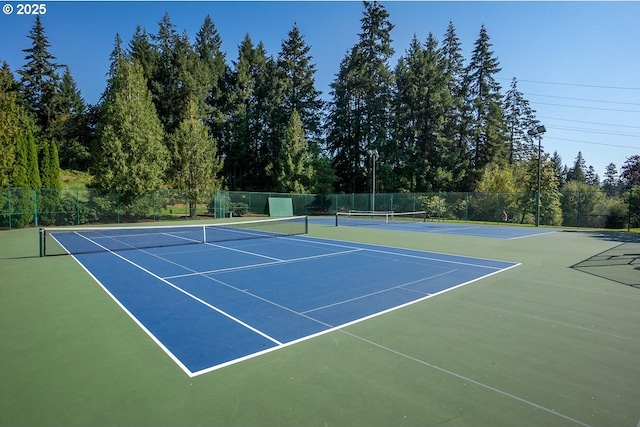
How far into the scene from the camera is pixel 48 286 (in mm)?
7551

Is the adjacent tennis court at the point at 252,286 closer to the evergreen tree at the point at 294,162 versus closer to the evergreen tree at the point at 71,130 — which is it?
the evergreen tree at the point at 294,162

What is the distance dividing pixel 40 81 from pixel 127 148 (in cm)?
2882

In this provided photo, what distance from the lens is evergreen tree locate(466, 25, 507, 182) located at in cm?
4316

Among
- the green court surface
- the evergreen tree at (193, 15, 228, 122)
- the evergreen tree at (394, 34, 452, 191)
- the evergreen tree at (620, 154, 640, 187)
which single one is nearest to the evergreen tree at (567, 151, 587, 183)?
the evergreen tree at (620, 154, 640, 187)

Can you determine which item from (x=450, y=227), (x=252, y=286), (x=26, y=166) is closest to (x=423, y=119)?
(x=450, y=227)

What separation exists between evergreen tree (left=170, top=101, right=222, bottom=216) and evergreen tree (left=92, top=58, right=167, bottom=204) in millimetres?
3147

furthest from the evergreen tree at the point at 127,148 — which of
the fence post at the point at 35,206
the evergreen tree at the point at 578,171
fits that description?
the evergreen tree at the point at 578,171

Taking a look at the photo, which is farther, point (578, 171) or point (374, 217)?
point (578, 171)

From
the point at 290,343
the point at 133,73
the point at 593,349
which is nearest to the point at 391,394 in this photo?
the point at 290,343

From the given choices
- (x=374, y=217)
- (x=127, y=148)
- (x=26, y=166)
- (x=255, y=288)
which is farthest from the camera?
(x=374, y=217)

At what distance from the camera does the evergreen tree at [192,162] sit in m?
30.8

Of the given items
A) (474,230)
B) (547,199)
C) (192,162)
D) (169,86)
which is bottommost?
(474,230)

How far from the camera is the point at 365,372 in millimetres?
3768

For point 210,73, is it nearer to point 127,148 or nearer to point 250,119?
point 250,119
